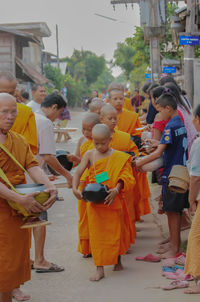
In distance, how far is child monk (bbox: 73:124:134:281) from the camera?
5.05m

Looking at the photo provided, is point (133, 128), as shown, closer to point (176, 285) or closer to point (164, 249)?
point (164, 249)

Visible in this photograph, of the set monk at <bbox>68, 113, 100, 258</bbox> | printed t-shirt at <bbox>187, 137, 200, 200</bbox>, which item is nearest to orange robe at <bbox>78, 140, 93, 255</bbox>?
monk at <bbox>68, 113, 100, 258</bbox>

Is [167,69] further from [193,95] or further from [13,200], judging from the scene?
[13,200]

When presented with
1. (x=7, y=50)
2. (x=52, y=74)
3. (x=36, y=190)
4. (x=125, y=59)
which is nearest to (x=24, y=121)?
(x=36, y=190)

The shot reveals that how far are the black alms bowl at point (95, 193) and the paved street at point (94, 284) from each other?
82cm

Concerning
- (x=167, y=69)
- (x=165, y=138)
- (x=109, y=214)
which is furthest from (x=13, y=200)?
(x=167, y=69)

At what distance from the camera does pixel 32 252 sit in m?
5.98

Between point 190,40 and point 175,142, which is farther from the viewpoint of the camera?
point 190,40

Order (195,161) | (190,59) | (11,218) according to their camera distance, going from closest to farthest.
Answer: (11,218) < (195,161) < (190,59)

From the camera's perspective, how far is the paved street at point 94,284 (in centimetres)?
455

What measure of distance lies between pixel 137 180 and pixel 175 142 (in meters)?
1.42

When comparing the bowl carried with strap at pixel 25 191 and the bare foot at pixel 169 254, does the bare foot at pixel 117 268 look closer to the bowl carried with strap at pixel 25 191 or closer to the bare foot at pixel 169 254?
the bare foot at pixel 169 254

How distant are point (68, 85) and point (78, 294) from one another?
1962 inches

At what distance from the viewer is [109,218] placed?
5121mm
